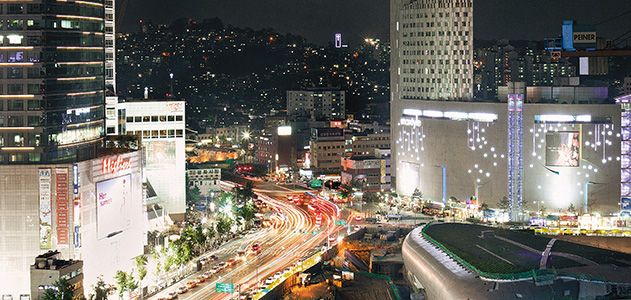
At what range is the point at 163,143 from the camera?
45.0m

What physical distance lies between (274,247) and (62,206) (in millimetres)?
11739

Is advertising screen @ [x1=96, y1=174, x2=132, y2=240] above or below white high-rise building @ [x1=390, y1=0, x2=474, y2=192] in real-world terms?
below

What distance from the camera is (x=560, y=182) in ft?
151

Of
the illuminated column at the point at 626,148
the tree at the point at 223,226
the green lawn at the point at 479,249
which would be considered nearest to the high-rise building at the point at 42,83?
the tree at the point at 223,226

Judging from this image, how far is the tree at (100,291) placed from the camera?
96.6ft

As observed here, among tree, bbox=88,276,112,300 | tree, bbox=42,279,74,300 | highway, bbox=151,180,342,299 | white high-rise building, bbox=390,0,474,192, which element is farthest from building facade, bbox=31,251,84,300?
white high-rise building, bbox=390,0,474,192

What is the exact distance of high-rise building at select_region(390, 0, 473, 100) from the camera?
54.2 meters

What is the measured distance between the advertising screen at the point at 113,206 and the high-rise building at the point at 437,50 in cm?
2507

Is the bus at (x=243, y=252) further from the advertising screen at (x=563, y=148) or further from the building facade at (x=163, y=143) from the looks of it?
the advertising screen at (x=563, y=148)

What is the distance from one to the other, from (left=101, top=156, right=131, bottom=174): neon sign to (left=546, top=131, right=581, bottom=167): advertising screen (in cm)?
2101

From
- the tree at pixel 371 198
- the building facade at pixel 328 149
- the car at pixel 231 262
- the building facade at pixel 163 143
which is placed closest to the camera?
the car at pixel 231 262

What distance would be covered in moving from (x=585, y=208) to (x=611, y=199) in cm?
124

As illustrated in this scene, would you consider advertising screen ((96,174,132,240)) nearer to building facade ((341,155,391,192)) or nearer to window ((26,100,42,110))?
window ((26,100,42,110))

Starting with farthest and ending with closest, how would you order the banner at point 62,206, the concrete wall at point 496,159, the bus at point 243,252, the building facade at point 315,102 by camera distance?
the building facade at point 315,102 → the concrete wall at point 496,159 → the bus at point 243,252 → the banner at point 62,206
